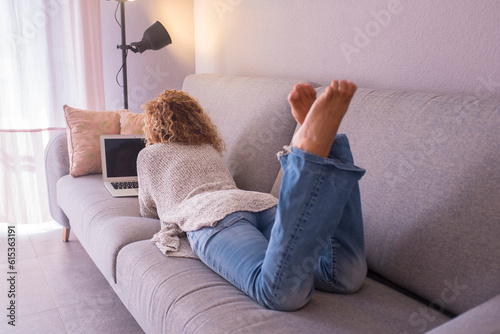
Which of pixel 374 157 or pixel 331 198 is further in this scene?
pixel 374 157

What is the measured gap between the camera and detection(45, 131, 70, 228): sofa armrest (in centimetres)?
230

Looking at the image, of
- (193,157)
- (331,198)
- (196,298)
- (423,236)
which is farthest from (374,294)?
(193,157)

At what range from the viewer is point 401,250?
115 cm

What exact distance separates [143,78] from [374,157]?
6.97ft

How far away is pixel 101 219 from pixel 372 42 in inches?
50.4

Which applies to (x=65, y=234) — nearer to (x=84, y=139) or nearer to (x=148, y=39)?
(x=84, y=139)

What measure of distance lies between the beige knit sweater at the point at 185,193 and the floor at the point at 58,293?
45cm

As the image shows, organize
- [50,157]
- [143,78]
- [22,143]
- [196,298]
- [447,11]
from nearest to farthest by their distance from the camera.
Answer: [196,298] < [447,11] < [50,157] < [22,143] < [143,78]

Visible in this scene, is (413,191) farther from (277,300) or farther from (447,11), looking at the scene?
(447,11)

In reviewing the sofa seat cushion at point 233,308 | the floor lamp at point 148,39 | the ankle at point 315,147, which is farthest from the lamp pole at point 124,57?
the ankle at point 315,147

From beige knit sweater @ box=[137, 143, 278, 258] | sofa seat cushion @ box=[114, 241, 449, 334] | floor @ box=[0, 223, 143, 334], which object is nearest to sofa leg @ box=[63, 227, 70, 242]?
floor @ box=[0, 223, 143, 334]

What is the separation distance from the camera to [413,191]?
3.79 feet

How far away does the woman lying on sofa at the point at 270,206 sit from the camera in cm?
92

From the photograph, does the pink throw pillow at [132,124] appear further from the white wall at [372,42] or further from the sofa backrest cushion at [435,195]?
the sofa backrest cushion at [435,195]
